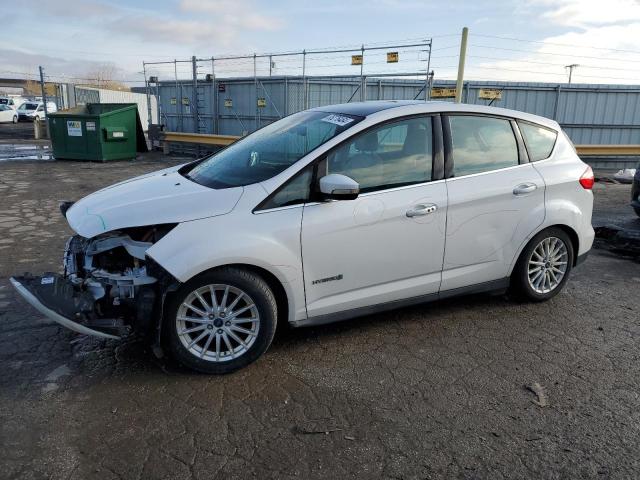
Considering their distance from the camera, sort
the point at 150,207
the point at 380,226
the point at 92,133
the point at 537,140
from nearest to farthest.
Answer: the point at 150,207
the point at 380,226
the point at 537,140
the point at 92,133

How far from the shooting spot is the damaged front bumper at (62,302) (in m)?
3.14

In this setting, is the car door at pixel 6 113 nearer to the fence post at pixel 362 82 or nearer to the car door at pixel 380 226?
the fence post at pixel 362 82

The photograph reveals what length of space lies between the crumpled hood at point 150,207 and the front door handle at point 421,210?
1.23 metres

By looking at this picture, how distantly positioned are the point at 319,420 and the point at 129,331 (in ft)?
4.25

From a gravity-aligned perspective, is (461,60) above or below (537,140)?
above

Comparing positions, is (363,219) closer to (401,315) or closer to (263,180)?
(263,180)

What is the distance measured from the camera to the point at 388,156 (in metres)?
3.81

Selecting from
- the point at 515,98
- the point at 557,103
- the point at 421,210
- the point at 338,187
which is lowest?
the point at 421,210

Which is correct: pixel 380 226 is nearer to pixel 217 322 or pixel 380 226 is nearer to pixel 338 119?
pixel 338 119

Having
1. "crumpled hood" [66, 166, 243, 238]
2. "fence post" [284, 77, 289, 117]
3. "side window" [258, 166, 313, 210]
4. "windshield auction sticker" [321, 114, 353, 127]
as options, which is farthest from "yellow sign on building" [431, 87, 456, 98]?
"crumpled hood" [66, 166, 243, 238]

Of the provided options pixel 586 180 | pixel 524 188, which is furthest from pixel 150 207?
pixel 586 180

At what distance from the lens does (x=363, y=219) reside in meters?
3.57

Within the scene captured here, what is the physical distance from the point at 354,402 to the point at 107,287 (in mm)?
1733

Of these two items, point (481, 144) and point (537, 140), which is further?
point (537, 140)
